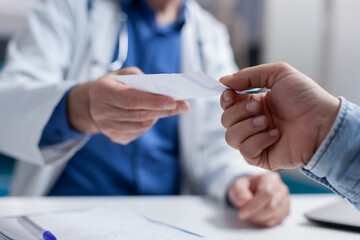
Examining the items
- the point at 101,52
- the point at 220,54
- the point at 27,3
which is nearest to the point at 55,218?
the point at 101,52

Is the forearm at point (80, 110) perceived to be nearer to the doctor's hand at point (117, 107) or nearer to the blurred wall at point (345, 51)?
the doctor's hand at point (117, 107)

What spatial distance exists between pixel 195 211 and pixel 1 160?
1048 mm

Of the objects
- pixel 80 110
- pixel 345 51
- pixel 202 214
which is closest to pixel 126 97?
pixel 80 110

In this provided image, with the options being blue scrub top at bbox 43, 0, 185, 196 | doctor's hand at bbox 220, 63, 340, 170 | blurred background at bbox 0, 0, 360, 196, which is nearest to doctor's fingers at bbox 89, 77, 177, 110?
doctor's hand at bbox 220, 63, 340, 170

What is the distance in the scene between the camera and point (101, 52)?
934 millimetres

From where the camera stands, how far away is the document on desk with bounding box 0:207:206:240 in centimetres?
46

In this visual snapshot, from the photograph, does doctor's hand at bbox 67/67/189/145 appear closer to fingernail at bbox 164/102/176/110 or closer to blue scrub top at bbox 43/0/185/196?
fingernail at bbox 164/102/176/110

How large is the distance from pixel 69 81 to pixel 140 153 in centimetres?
24

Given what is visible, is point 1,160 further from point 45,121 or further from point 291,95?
point 291,95

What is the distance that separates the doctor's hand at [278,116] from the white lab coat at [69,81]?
14.6 inches

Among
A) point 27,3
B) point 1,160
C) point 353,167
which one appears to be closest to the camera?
point 353,167

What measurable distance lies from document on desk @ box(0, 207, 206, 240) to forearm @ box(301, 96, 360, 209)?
6.5 inches

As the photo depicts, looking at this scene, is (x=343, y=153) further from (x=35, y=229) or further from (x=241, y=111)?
(x=35, y=229)

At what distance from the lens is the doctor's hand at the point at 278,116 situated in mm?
404
